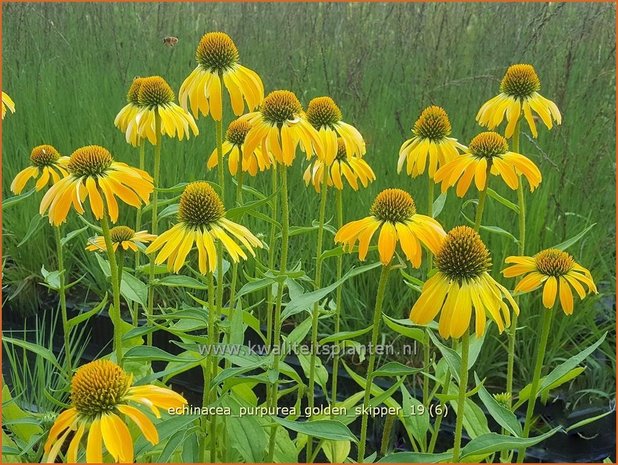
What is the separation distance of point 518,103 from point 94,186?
98 centimetres

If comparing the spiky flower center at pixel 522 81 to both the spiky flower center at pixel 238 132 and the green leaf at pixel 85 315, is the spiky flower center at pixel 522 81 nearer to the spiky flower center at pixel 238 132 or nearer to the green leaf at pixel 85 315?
the spiky flower center at pixel 238 132

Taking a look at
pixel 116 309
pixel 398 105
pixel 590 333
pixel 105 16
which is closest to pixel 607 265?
pixel 590 333

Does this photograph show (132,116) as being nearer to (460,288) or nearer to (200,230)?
(200,230)

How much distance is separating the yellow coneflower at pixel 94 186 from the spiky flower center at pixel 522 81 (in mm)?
894

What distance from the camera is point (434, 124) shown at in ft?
4.78

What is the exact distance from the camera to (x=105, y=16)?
4383 mm

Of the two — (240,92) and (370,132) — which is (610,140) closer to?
(370,132)

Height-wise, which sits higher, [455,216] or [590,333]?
[455,216]

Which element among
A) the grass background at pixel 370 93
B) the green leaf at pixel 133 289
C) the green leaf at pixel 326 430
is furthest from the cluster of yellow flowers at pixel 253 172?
the grass background at pixel 370 93

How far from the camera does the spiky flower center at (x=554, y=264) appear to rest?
1.26 meters

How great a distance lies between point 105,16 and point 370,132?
2.53 meters

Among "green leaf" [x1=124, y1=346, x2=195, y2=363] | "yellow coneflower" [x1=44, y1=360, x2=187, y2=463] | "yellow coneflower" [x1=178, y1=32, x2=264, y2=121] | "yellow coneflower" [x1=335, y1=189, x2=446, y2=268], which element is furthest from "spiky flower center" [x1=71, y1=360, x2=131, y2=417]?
"yellow coneflower" [x1=178, y1=32, x2=264, y2=121]

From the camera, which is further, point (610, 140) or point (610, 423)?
point (610, 140)

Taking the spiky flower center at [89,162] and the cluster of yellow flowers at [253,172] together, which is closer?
the cluster of yellow flowers at [253,172]
